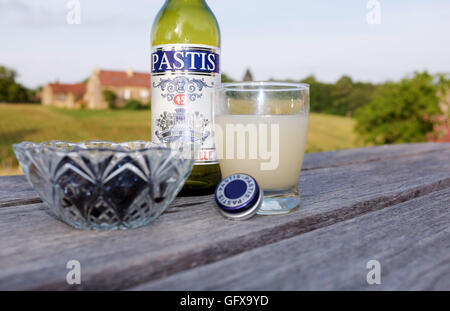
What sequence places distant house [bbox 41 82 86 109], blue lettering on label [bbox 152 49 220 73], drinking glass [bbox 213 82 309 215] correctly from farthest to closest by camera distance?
1. distant house [bbox 41 82 86 109]
2. blue lettering on label [bbox 152 49 220 73]
3. drinking glass [bbox 213 82 309 215]

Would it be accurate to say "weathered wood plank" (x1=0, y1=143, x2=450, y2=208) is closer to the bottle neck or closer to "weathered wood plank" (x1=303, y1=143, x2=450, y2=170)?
"weathered wood plank" (x1=303, y1=143, x2=450, y2=170)

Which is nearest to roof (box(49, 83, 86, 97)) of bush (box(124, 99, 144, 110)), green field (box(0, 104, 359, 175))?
bush (box(124, 99, 144, 110))

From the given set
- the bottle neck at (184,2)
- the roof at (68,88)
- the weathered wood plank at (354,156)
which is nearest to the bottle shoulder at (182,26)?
the bottle neck at (184,2)

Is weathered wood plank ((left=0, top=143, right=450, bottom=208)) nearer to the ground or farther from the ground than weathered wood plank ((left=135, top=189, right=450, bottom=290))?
farther from the ground

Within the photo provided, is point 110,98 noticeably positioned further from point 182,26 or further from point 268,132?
point 268,132

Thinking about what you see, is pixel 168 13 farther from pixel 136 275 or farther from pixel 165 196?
pixel 136 275

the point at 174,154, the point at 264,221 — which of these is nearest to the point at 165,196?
the point at 174,154

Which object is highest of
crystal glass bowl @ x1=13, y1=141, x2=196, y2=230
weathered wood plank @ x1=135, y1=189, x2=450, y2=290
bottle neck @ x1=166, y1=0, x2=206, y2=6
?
bottle neck @ x1=166, y1=0, x2=206, y2=6
